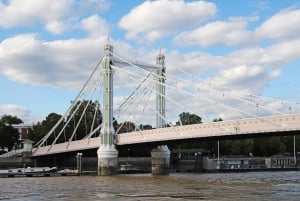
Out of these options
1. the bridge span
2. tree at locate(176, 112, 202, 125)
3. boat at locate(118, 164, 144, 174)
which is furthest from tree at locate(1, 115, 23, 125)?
the bridge span

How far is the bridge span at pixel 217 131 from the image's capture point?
213 ft

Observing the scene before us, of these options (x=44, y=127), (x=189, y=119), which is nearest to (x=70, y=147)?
(x=44, y=127)

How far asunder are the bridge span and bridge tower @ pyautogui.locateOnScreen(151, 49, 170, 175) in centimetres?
710

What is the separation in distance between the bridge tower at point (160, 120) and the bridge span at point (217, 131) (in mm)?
7104

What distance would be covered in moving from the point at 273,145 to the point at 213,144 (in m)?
19.6

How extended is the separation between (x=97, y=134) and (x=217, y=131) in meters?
50.3

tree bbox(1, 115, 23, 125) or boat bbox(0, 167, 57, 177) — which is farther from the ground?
tree bbox(1, 115, 23, 125)

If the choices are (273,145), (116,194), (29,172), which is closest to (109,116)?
(29,172)

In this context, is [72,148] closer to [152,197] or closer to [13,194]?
[13,194]

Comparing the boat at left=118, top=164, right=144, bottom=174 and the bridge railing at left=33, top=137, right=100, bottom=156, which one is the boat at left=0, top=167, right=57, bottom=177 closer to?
the bridge railing at left=33, top=137, right=100, bottom=156

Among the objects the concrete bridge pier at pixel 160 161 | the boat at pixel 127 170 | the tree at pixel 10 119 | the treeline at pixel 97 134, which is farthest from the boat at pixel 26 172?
the tree at pixel 10 119

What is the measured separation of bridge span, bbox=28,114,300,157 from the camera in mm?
64775

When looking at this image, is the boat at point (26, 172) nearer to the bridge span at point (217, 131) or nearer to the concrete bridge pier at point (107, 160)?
the concrete bridge pier at point (107, 160)

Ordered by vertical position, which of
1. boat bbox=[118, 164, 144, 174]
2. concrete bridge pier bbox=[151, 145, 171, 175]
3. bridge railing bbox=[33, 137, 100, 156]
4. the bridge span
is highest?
the bridge span
